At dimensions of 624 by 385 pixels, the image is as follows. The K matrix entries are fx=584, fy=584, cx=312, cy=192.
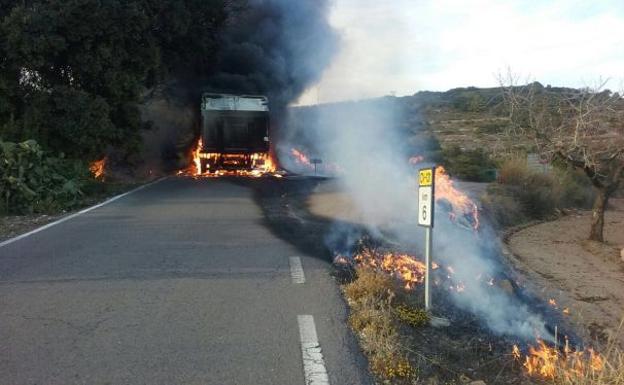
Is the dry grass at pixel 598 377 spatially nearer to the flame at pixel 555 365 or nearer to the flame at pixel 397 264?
the flame at pixel 555 365

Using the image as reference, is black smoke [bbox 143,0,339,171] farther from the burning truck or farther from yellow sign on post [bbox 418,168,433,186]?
yellow sign on post [bbox 418,168,433,186]

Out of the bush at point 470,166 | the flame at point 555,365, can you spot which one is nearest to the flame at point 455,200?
the flame at point 555,365

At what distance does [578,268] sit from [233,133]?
1567cm

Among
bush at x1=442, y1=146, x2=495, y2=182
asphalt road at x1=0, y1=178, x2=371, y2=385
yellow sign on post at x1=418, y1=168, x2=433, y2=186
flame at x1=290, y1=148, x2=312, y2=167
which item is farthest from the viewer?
flame at x1=290, y1=148, x2=312, y2=167

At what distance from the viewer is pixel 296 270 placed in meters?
6.91

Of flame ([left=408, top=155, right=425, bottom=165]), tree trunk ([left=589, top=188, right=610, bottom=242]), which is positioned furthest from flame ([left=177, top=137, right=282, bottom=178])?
tree trunk ([left=589, top=188, right=610, bottom=242])

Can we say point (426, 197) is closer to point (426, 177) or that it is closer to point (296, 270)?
point (426, 177)

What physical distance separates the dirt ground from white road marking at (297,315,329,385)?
3812 millimetres

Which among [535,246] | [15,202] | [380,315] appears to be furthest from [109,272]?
[535,246]

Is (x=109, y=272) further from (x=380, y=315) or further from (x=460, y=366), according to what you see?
(x=460, y=366)

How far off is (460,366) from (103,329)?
2876 millimetres

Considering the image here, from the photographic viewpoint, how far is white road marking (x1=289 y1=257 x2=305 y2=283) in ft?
21.2

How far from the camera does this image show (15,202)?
40.9 ft

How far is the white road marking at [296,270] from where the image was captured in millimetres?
6477
